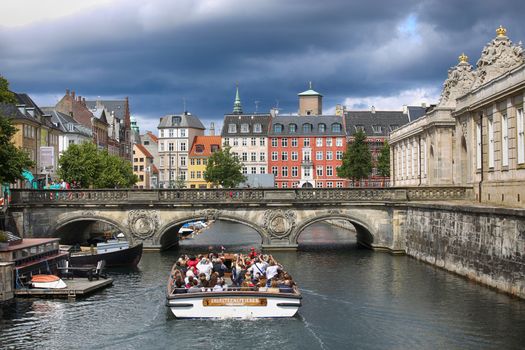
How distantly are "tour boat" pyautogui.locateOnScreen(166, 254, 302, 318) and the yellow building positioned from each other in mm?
116445

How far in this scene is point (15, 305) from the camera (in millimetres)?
36500

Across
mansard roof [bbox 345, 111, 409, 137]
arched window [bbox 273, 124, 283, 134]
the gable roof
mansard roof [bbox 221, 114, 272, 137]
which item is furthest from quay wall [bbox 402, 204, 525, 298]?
the gable roof

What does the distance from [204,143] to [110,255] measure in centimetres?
10324

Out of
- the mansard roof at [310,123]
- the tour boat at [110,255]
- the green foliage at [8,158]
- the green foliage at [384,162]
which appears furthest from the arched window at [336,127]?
the green foliage at [8,158]

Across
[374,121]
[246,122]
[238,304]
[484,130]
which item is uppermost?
[246,122]

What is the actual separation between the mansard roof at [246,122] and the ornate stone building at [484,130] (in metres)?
68.2

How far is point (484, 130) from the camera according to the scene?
5300 centimetres

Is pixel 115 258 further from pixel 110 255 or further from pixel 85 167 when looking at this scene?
pixel 85 167

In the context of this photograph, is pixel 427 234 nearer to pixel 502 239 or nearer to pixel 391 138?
pixel 502 239

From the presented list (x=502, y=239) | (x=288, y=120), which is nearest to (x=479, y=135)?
(x=502, y=239)

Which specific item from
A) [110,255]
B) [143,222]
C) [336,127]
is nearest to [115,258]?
[110,255]

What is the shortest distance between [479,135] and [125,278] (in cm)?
2741

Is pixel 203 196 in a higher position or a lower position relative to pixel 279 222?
higher

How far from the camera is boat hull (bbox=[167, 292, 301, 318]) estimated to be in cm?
3212
